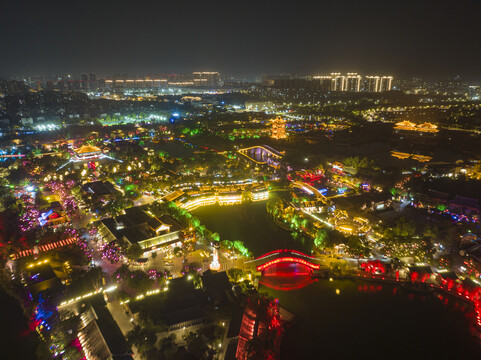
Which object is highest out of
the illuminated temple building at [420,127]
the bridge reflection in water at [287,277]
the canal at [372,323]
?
the illuminated temple building at [420,127]

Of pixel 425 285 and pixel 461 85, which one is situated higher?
pixel 461 85

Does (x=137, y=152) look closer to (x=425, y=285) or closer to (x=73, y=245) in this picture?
(x=73, y=245)

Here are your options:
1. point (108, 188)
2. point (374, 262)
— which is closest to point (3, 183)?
point (108, 188)

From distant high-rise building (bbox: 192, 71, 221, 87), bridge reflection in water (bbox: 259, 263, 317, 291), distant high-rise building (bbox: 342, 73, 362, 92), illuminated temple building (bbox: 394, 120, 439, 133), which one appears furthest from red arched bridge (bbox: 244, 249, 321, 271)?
distant high-rise building (bbox: 192, 71, 221, 87)

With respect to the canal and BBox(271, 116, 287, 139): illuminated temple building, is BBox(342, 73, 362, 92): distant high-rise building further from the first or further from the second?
the canal

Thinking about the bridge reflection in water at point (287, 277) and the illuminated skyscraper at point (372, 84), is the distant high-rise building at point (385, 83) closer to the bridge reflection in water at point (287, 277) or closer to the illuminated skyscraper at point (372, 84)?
the illuminated skyscraper at point (372, 84)

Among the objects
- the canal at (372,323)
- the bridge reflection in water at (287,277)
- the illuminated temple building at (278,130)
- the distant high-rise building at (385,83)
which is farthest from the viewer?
the distant high-rise building at (385,83)

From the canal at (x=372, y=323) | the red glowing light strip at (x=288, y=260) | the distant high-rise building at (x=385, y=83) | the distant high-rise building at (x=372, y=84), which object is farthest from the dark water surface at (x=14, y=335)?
the distant high-rise building at (x=385, y=83)
